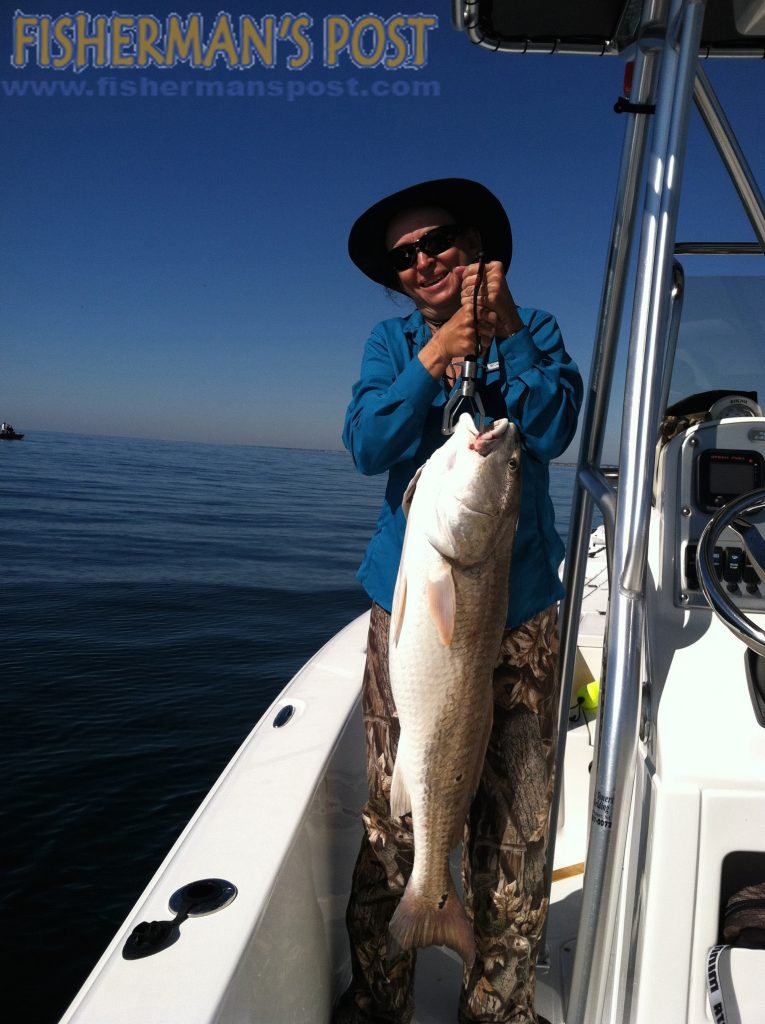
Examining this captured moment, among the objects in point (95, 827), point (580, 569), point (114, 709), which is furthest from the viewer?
point (114, 709)

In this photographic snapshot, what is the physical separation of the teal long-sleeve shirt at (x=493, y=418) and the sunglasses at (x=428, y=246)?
0.17 meters

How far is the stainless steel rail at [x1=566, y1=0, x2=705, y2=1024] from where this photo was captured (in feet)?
5.28

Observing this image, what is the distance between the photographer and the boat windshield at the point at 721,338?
2.67 m

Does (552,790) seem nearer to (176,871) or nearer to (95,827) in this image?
(176,871)

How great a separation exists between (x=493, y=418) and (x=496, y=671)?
2.29 feet

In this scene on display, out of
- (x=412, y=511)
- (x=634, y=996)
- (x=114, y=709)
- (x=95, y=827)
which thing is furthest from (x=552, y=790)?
(x=114, y=709)

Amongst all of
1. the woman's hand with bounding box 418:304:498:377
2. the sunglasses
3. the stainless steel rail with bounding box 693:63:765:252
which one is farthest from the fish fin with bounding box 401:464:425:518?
the stainless steel rail with bounding box 693:63:765:252

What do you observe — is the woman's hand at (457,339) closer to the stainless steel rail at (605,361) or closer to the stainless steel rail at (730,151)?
the stainless steel rail at (605,361)

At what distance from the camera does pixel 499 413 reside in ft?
7.00

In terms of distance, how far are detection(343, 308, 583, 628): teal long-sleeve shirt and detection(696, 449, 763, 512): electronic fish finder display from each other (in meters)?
0.35

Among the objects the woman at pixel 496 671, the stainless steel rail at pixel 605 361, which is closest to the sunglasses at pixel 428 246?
the woman at pixel 496 671

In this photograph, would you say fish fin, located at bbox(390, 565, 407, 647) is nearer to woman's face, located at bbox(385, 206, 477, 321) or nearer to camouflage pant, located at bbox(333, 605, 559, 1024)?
camouflage pant, located at bbox(333, 605, 559, 1024)

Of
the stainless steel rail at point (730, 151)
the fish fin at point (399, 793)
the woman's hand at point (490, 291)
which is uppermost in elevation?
the stainless steel rail at point (730, 151)

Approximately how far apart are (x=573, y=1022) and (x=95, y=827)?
4481 millimetres
